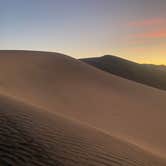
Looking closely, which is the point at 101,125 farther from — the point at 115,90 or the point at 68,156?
the point at 115,90

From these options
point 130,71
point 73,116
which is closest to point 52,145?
point 73,116

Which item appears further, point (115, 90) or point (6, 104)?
point (115, 90)

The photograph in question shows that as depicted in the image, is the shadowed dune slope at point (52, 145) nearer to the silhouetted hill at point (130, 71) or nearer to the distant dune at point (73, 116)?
the distant dune at point (73, 116)

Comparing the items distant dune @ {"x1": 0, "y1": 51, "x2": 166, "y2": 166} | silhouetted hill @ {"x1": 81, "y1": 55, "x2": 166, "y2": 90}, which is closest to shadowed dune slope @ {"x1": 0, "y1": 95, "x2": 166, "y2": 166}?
distant dune @ {"x1": 0, "y1": 51, "x2": 166, "y2": 166}

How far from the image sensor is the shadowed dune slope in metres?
6.72

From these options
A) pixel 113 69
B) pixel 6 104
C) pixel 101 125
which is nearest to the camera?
pixel 6 104

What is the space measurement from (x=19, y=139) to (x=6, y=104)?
3176 millimetres

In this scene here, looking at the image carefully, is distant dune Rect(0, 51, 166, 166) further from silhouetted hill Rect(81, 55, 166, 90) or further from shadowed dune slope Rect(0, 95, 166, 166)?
silhouetted hill Rect(81, 55, 166, 90)

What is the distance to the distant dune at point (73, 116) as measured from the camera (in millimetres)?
7344

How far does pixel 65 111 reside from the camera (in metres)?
15.6

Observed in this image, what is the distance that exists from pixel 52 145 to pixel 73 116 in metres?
7.48

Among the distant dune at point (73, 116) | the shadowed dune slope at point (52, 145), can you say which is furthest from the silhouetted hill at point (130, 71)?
the shadowed dune slope at point (52, 145)

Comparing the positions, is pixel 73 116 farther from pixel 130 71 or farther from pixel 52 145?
pixel 130 71

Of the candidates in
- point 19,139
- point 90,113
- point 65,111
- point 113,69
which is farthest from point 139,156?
point 113,69
